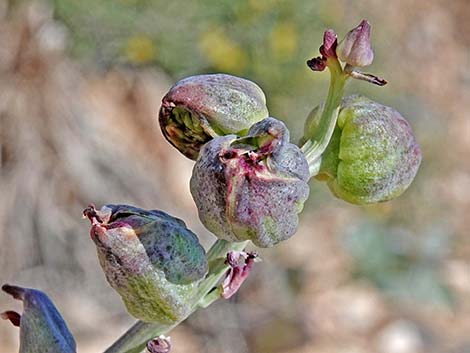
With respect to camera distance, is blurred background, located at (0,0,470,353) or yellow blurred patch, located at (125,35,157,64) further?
yellow blurred patch, located at (125,35,157,64)

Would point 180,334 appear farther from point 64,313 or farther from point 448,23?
point 448,23

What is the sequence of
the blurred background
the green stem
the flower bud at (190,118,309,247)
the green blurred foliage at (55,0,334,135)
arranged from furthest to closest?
the green blurred foliage at (55,0,334,135) → the blurred background → the green stem → the flower bud at (190,118,309,247)

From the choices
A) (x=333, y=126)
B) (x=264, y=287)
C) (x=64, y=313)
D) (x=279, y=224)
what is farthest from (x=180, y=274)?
(x=264, y=287)

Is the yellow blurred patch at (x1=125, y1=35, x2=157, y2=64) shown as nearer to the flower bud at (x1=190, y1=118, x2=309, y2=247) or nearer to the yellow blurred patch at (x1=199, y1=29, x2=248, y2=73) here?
the yellow blurred patch at (x1=199, y1=29, x2=248, y2=73)

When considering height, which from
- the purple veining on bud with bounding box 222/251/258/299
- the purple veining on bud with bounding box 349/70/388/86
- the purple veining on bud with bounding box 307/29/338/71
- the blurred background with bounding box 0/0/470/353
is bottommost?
the blurred background with bounding box 0/0/470/353

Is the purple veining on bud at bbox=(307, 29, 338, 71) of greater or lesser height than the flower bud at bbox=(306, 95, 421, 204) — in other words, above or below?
above

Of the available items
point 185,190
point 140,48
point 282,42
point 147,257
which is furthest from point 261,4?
point 147,257

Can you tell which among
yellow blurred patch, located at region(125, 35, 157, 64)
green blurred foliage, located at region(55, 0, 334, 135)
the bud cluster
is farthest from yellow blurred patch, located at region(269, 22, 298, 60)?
the bud cluster

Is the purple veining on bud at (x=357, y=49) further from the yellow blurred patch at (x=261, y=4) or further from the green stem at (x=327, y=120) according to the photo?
the yellow blurred patch at (x=261, y=4)
